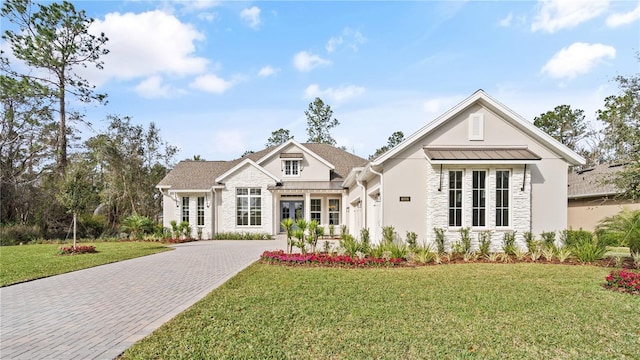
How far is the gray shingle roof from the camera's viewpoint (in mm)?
23953

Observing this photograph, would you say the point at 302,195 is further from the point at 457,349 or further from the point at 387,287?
the point at 457,349

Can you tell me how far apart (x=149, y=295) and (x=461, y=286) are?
6938 millimetres

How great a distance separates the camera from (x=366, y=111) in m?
20.1

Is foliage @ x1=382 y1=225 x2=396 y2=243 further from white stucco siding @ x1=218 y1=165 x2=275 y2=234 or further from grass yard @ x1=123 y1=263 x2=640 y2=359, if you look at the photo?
white stucco siding @ x1=218 y1=165 x2=275 y2=234

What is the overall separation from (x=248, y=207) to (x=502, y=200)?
49.5ft

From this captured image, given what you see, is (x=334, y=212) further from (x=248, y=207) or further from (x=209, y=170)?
(x=209, y=170)

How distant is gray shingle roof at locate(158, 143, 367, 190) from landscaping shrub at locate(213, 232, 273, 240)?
3.18 m

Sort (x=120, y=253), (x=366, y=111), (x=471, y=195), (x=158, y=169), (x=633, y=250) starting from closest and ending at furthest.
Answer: (x=633, y=250) → (x=471, y=195) → (x=120, y=253) → (x=366, y=111) → (x=158, y=169)

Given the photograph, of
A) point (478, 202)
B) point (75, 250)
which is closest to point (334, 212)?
point (478, 202)

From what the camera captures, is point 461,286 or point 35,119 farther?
point 35,119

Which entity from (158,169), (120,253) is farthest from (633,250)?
(158,169)

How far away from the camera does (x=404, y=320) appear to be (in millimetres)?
5766

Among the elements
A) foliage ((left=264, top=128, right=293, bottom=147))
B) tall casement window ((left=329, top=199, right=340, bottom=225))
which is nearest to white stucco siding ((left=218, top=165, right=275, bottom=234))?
tall casement window ((left=329, top=199, right=340, bottom=225))

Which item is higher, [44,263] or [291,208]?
[291,208]
